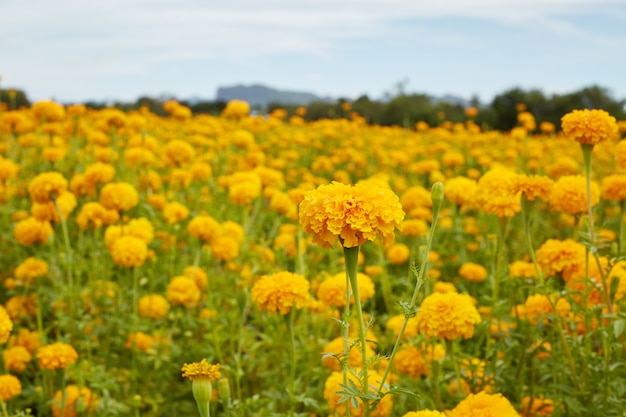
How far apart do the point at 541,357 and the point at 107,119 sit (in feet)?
10.9

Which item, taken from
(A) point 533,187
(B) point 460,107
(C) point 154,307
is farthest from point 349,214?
(B) point 460,107

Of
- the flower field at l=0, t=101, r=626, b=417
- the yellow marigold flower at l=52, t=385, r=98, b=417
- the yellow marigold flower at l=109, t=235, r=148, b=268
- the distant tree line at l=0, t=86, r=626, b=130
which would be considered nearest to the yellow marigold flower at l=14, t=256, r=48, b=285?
the flower field at l=0, t=101, r=626, b=417

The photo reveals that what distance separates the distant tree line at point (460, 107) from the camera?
50.8 ft

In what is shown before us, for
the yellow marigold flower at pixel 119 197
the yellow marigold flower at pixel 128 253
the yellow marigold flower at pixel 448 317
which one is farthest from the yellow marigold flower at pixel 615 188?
the yellow marigold flower at pixel 119 197

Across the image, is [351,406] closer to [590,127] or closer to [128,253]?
[590,127]

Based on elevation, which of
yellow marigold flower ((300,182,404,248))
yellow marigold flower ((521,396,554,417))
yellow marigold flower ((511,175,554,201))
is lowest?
yellow marigold flower ((521,396,554,417))

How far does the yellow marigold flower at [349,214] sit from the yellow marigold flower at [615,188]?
161 centimetres

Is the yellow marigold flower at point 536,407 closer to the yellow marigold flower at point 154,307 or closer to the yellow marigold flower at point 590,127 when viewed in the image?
the yellow marigold flower at point 590,127

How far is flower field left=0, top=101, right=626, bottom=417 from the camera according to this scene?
1.81m

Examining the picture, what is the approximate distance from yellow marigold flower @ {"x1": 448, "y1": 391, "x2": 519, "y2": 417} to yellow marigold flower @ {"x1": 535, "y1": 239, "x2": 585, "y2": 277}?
0.90 m

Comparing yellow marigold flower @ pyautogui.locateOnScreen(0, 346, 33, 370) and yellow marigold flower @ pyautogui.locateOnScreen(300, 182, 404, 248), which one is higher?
yellow marigold flower @ pyautogui.locateOnScreen(300, 182, 404, 248)

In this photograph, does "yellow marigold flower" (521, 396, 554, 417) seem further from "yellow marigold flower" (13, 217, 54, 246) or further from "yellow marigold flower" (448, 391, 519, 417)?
"yellow marigold flower" (13, 217, 54, 246)

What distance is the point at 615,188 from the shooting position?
2.59 m

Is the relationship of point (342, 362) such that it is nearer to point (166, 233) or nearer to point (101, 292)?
point (101, 292)
